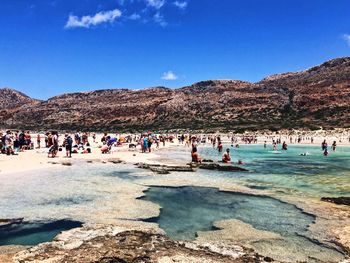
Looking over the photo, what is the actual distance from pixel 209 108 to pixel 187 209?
143 meters

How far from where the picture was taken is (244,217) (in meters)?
13.0

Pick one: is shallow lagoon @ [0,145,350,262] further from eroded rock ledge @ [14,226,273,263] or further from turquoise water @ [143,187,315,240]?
eroded rock ledge @ [14,226,273,263]

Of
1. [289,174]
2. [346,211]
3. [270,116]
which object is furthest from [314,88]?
[346,211]

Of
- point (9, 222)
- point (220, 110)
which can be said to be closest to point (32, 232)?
point (9, 222)

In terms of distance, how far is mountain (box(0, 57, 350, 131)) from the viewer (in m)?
129

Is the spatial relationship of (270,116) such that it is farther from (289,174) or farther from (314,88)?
(289,174)

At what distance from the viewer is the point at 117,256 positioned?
8.57m

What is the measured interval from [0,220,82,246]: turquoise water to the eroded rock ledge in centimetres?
64

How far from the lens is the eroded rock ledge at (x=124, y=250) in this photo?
27.7 feet

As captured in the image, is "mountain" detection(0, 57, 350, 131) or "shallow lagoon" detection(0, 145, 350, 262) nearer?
"shallow lagoon" detection(0, 145, 350, 262)

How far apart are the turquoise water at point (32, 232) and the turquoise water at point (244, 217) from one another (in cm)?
278

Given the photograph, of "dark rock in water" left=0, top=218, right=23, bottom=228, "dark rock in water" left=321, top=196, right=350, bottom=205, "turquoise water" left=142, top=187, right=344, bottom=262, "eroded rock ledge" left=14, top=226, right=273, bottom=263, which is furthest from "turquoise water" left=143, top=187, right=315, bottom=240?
"dark rock in water" left=0, top=218, right=23, bottom=228

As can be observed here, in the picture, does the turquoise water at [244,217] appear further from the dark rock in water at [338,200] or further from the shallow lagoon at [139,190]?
the dark rock in water at [338,200]

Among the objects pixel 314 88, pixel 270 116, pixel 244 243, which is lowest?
pixel 244 243
